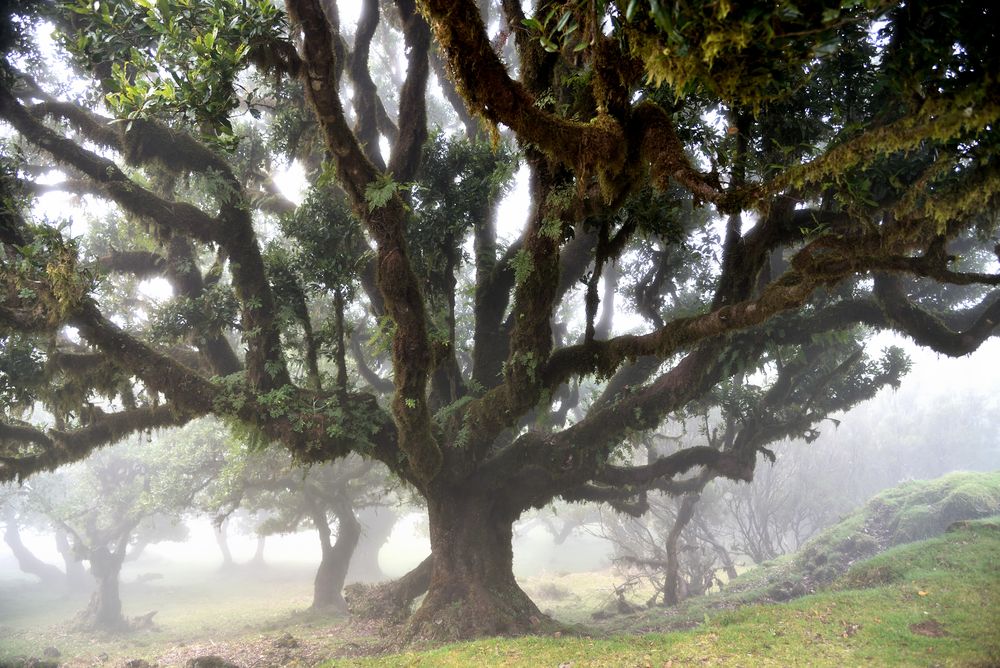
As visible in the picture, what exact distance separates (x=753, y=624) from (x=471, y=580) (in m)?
5.28

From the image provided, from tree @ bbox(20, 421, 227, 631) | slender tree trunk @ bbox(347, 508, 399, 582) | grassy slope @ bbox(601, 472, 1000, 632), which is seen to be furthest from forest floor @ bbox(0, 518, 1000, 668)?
slender tree trunk @ bbox(347, 508, 399, 582)

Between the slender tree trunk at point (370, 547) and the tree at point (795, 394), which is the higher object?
the tree at point (795, 394)

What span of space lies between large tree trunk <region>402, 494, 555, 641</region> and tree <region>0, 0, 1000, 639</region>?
6cm

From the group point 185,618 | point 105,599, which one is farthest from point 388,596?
point 105,599

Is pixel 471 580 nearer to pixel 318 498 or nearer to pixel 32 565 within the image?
pixel 318 498

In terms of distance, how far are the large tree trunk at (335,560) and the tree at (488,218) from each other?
36.7ft

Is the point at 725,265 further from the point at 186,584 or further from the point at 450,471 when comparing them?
the point at 186,584

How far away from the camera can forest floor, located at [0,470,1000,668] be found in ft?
24.3

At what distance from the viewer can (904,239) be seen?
18.0 ft

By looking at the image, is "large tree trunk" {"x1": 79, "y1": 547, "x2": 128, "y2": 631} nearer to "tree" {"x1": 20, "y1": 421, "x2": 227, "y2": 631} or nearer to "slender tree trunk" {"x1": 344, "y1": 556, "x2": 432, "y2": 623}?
"tree" {"x1": 20, "y1": 421, "x2": 227, "y2": 631}

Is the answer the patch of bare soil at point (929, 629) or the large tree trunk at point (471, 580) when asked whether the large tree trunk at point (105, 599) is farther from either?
the patch of bare soil at point (929, 629)

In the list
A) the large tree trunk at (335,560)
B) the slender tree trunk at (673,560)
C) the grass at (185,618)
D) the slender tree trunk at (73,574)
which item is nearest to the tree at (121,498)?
the grass at (185,618)

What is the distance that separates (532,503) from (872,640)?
21.5 feet

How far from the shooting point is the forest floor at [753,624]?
7.42 m
